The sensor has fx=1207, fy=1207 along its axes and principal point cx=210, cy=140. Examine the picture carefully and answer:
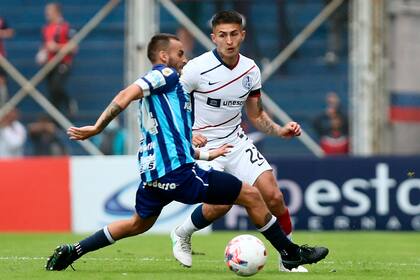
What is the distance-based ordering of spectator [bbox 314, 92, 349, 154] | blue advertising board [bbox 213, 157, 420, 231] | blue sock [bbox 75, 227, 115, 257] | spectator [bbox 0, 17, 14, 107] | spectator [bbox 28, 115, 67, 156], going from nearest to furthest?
blue sock [bbox 75, 227, 115, 257] < blue advertising board [bbox 213, 157, 420, 231] < spectator [bbox 314, 92, 349, 154] < spectator [bbox 28, 115, 67, 156] < spectator [bbox 0, 17, 14, 107]

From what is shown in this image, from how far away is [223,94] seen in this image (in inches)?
444

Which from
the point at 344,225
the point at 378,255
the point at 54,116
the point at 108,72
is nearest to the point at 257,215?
the point at 378,255

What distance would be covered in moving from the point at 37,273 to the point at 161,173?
4.58ft

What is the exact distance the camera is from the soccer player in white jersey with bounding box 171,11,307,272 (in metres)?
11.0

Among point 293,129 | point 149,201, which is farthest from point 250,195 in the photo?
point 293,129

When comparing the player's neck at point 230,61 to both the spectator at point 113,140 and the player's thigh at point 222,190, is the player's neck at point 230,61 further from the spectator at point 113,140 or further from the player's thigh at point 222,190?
the spectator at point 113,140

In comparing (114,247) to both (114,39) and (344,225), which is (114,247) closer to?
(344,225)

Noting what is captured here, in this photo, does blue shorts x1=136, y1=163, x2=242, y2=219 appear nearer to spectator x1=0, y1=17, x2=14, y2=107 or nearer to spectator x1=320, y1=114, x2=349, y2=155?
spectator x1=320, y1=114, x2=349, y2=155

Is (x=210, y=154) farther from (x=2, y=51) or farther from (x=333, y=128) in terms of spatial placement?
(x=2, y=51)

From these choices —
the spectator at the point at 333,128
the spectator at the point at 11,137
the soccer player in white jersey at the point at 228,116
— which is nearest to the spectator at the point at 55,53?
the spectator at the point at 11,137

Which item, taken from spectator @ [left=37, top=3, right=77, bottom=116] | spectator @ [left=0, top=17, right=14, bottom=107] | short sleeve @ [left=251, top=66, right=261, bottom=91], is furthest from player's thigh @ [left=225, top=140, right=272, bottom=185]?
spectator @ [left=0, top=17, right=14, bottom=107]

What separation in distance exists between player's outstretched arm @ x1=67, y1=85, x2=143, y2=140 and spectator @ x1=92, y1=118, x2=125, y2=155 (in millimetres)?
10366

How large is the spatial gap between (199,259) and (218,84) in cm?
206

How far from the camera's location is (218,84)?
1123 centimetres
